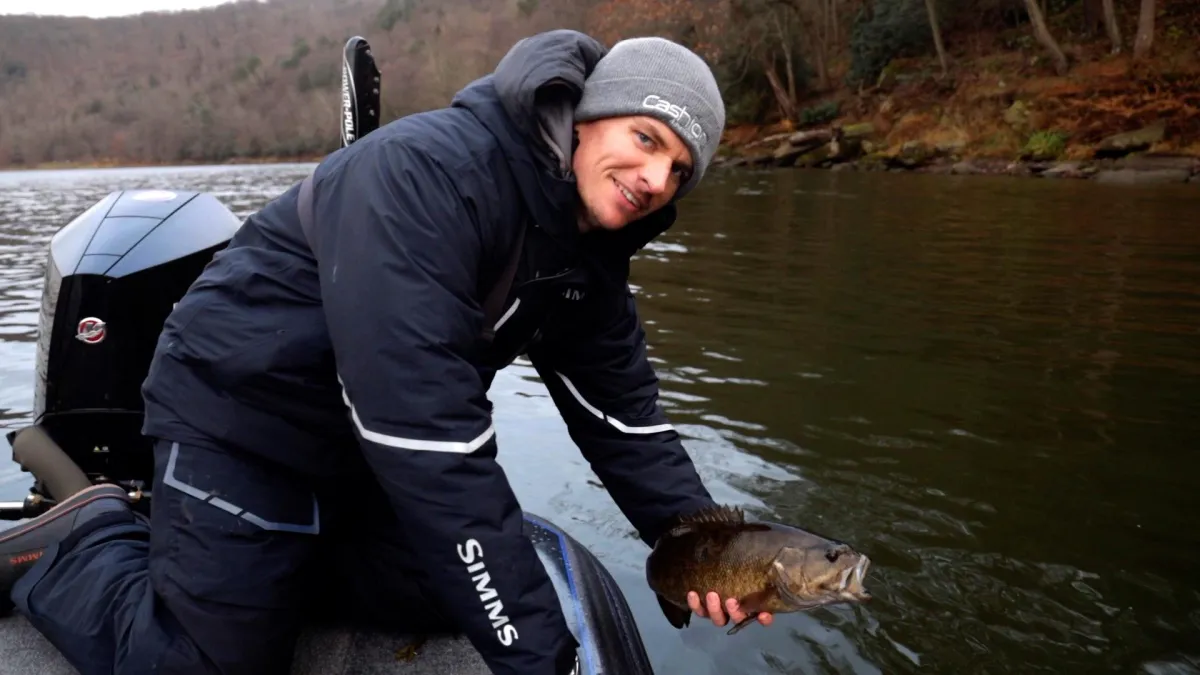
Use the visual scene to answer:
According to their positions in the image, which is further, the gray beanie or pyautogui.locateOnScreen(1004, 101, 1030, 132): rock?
pyautogui.locateOnScreen(1004, 101, 1030, 132): rock

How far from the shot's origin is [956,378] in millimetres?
Answer: 6812

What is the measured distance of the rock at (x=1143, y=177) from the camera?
19188 millimetres

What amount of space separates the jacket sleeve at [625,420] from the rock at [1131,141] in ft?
73.8

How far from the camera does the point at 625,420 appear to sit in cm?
303

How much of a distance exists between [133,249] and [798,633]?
312cm

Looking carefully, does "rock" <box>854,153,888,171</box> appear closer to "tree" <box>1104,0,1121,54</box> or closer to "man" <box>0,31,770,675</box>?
"tree" <box>1104,0,1121,54</box>

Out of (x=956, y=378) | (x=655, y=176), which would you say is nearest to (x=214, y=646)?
(x=655, y=176)

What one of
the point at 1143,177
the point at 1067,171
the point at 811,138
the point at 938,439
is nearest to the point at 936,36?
the point at 811,138

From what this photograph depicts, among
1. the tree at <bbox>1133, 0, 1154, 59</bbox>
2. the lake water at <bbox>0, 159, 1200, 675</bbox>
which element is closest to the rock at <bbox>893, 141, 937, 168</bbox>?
the tree at <bbox>1133, 0, 1154, 59</bbox>

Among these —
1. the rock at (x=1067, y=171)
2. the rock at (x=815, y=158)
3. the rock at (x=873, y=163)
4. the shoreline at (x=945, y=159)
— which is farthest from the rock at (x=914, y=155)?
the rock at (x=1067, y=171)

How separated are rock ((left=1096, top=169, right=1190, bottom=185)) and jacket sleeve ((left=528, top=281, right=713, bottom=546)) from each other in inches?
796

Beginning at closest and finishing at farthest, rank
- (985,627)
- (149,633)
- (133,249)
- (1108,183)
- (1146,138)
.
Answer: (149,633), (133,249), (985,627), (1108,183), (1146,138)

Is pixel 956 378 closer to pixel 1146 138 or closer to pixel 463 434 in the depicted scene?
pixel 463 434

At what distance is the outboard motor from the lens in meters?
3.22
